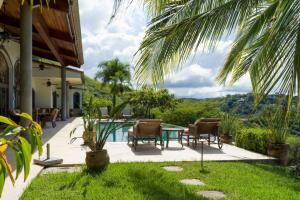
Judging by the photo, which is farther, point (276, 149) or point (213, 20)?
point (276, 149)

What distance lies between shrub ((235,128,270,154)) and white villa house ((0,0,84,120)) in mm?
6017

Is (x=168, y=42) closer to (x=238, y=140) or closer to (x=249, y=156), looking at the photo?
(x=249, y=156)

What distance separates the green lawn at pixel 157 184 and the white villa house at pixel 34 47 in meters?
2.89

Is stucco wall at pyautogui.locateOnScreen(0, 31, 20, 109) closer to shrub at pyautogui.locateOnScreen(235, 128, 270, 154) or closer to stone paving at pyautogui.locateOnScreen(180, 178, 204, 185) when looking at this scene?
shrub at pyautogui.locateOnScreen(235, 128, 270, 154)

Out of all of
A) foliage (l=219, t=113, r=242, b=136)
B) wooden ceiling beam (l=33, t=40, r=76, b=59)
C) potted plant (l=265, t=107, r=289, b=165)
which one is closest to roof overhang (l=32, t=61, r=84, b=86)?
wooden ceiling beam (l=33, t=40, r=76, b=59)

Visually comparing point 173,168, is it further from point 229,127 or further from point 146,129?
point 229,127

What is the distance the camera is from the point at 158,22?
352cm

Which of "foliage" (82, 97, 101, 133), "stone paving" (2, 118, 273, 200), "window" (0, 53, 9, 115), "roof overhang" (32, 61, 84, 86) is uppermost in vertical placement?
"roof overhang" (32, 61, 84, 86)

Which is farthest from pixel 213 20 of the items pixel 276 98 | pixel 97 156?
pixel 97 156

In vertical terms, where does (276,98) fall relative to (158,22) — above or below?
below

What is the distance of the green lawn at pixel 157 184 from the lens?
187 inches

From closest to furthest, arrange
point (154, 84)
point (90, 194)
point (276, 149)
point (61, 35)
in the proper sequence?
1. point (154, 84)
2. point (90, 194)
3. point (276, 149)
4. point (61, 35)

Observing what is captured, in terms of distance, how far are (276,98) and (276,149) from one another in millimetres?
6215

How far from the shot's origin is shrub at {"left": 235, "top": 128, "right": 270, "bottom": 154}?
912 centimetres
